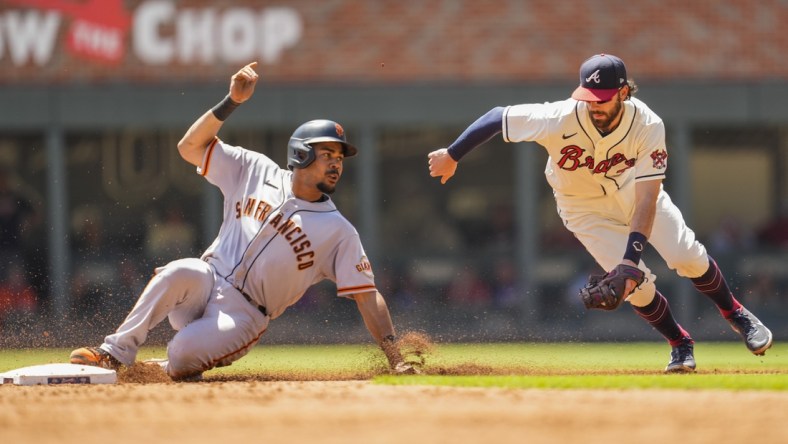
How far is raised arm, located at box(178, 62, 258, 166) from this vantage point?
22.0 ft

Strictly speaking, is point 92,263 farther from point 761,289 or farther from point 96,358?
point 96,358

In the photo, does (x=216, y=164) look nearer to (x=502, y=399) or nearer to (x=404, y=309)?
(x=502, y=399)

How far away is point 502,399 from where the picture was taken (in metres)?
5.57

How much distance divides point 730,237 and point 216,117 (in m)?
9.67

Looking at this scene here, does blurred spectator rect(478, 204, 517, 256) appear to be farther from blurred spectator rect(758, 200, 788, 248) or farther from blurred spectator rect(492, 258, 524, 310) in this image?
blurred spectator rect(758, 200, 788, 248)

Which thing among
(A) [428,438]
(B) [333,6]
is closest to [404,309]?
(B) [333,6]

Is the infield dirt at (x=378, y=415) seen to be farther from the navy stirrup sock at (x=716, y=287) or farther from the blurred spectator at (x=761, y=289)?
the blurred spectator at (x=761, y=289)

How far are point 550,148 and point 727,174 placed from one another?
9506mm

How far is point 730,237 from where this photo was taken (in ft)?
49.4

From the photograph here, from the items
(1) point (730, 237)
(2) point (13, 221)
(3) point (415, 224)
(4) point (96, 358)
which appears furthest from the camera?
(3) point (415, 224)

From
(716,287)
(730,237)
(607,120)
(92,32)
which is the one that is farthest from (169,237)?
(607,120)

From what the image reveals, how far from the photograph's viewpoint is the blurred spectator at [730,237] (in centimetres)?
1478

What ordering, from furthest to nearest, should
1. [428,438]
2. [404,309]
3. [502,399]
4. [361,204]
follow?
[361,204]
[404,309]
[502,399]
[428,438]

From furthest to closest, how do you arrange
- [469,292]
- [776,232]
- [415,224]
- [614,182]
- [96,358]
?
[415,224] < [776,232] < [469,292] < [614,182] < [96,358]
